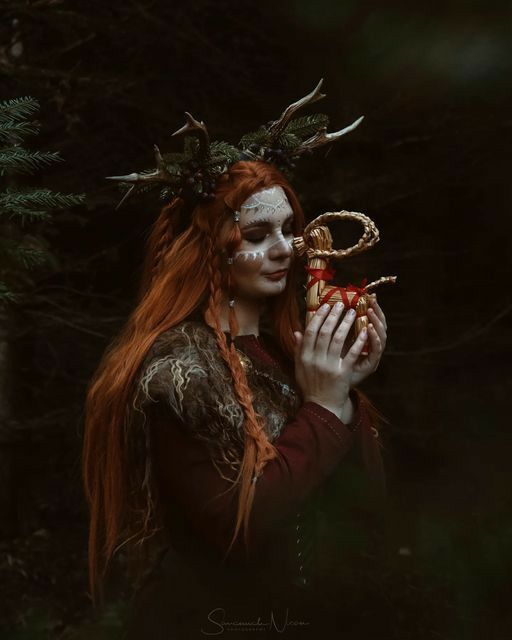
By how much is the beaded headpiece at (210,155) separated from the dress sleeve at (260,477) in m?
0.52

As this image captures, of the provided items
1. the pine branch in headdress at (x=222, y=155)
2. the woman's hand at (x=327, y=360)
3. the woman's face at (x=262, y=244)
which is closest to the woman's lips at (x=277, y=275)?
the woman's face at (x=262, y=244)

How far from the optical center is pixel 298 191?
3582 mm

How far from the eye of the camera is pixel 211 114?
3689 millimetres

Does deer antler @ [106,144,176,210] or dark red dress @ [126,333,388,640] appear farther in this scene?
deer antler @ [106,144,176,210]

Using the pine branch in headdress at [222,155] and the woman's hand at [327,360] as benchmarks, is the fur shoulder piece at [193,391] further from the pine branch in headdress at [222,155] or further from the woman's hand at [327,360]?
the pine branch in headdress at [222,155]

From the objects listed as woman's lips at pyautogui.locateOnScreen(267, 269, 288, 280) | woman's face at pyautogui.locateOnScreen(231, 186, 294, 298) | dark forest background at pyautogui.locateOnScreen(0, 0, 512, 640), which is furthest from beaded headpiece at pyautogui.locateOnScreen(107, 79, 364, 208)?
dark forest background at pyautogui.locateOnScreen(0, 0, 512, 640)

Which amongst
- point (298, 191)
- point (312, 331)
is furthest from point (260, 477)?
point (298, 191)

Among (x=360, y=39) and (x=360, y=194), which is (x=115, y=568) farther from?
(x=360, y=39)

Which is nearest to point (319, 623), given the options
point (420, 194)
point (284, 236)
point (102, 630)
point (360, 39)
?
point (284, 236)

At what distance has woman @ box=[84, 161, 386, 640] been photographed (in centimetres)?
191

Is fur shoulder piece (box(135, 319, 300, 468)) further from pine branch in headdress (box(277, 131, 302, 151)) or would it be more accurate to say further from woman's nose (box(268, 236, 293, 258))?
pine branch in headdress (box(277, 131, 302, 151))

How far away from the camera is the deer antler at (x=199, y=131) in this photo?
2.01m

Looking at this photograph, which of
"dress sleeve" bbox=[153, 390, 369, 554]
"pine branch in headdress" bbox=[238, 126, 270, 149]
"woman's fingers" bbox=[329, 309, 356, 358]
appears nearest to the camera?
"dress sleeve" bbox=[153, 390, 369, 554]

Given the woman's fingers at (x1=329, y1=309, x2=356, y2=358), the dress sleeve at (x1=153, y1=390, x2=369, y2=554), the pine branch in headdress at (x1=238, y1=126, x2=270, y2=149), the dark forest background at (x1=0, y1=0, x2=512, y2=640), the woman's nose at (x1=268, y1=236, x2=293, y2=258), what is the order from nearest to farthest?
the dress sleeve at (x1=153, y1=390, x2=369, y2=554), the woman's fingers at (x1=329, y1=309, x2=356, y2=358), the woman's nose at (x1=268, y1=236, x2=293, y2=258), the pine branch in headdress at (x1=238, y1=126, x2=270, y2=149), the dark forest background at (x1=0, y1=0, x2=512, y2=640)
